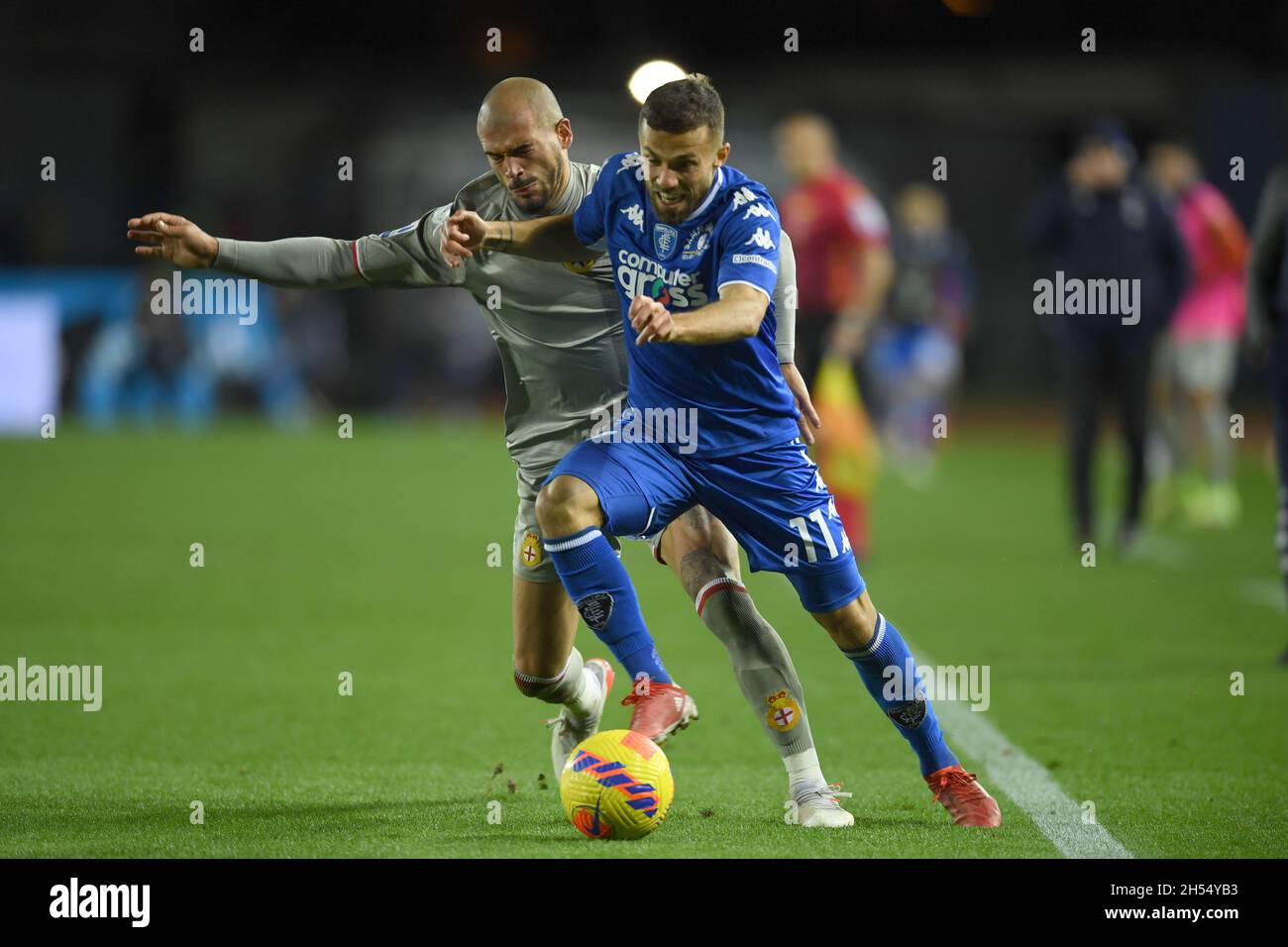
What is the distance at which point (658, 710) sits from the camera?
528cm

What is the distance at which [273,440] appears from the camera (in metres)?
21.5

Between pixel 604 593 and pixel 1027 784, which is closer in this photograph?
pixel 604 593

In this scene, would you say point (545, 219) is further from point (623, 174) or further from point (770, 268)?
point (770, 268)

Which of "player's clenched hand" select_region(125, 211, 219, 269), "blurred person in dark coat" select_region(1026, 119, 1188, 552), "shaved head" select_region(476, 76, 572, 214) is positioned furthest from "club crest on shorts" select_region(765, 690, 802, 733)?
"blurred person in dark coat" select_region(1026, 119, 1188, 552)

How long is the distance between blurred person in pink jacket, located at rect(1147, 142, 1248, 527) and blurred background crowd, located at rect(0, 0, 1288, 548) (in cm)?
992

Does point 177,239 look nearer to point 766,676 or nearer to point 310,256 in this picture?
point 310,256

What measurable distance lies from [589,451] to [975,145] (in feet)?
87.2

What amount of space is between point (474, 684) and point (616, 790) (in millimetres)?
2940

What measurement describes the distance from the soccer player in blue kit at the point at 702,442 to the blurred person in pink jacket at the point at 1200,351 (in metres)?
9.56

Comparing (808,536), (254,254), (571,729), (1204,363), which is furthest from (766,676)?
(1204,363)

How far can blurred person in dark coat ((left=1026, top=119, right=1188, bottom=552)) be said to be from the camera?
12.0 meters
